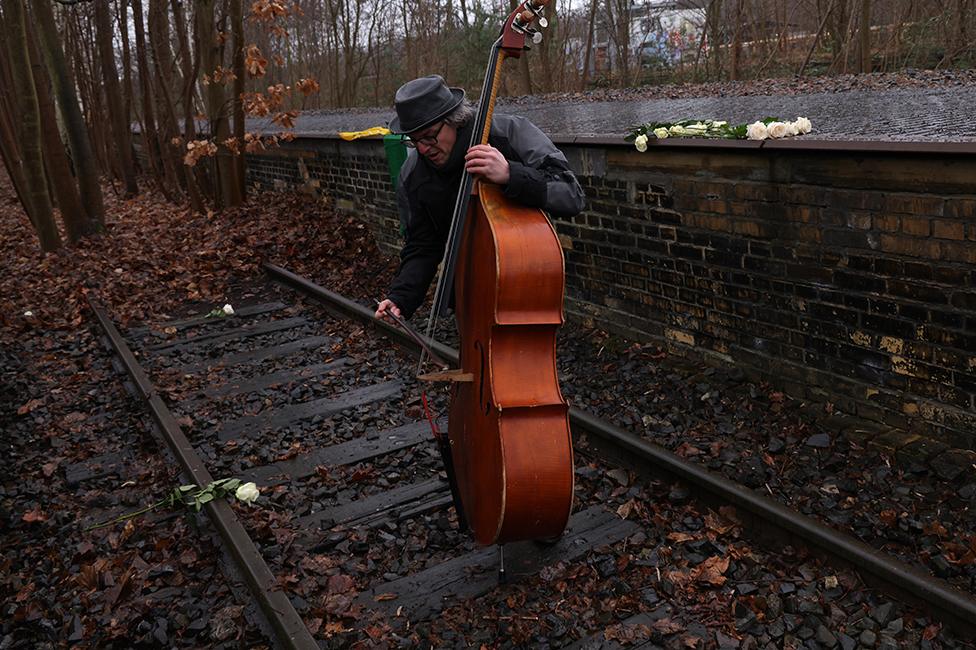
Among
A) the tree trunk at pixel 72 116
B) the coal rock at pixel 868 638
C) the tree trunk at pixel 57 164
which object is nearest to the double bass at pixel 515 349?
the coal rock at pixel 868 638

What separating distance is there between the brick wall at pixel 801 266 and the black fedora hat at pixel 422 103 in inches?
101

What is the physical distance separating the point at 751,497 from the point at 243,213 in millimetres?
10878

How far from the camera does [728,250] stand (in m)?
6.02

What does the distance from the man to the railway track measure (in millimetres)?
1339

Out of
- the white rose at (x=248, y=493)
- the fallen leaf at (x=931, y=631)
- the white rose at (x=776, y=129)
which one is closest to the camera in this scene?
the fallen leaf at (x=931, y=631)

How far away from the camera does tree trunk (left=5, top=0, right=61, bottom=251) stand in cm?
1138

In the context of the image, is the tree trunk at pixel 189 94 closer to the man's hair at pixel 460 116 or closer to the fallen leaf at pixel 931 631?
the man's hair at pixel 460 116

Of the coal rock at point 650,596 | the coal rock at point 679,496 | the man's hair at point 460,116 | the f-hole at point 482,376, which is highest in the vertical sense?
the man's hair at point 460,116

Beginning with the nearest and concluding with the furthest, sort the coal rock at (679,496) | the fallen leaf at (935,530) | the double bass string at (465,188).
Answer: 1. the double bass string at (465,188)
2. the fallen leaf at (935,530)
3. the coal rock at (679,496)

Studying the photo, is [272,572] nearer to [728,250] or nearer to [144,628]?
[144,628]

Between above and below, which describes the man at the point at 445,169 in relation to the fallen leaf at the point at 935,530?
above

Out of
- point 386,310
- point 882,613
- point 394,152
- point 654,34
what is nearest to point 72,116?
point 394,152

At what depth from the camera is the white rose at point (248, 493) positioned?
4.99 m

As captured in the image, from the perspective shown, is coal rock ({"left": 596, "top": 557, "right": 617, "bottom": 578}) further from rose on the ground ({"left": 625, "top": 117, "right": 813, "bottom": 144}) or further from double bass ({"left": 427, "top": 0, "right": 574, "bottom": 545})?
rose on the ground ({"left": 625, "top": 117, "right": 813, "bottom": 144})
